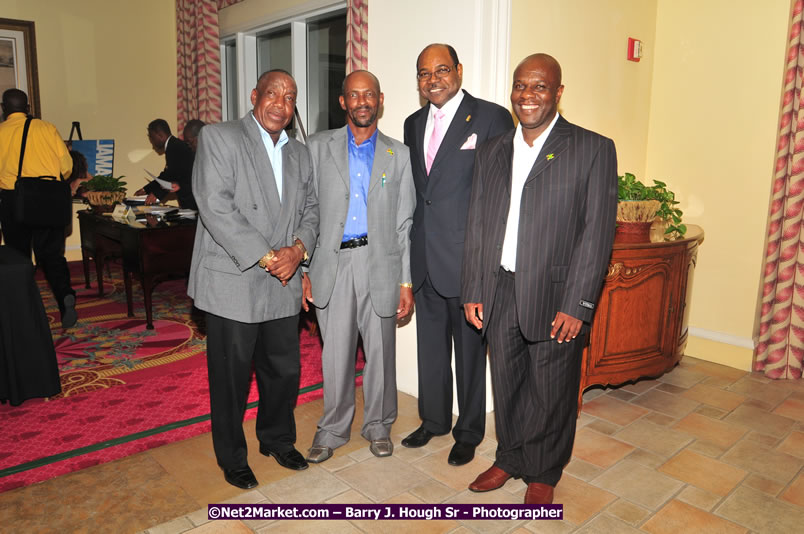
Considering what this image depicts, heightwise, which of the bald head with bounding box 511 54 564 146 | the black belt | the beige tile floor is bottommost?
the beige tile floor

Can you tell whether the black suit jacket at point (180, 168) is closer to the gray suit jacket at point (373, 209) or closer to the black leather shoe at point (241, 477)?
the gray suit jacket at point (373, 209)

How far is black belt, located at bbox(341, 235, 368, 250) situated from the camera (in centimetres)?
283

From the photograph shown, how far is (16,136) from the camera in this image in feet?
15.3

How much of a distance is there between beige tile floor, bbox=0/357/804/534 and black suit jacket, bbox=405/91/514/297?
92cm

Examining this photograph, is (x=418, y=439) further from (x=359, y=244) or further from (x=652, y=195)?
(x=652, y=195)

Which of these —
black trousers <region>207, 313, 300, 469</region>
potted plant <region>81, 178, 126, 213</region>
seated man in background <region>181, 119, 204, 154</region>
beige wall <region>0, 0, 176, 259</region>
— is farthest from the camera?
beige wall <region>0, 0, 176, 259</region>

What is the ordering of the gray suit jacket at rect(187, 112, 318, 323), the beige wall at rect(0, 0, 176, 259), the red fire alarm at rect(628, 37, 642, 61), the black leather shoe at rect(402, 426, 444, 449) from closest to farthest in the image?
the gray suit jacket at rect(187, 112, 318, 323), the black leather shoe at rect(402, 426, 444, 449), the red fire alarm at rect(628, 37, 642, 61), the beige wall at rect(0, 0, 176, 259)

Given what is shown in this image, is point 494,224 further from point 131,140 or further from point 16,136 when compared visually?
point 131,140

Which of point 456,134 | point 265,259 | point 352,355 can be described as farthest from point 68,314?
point 456,134

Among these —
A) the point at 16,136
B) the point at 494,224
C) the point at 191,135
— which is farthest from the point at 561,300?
the point at 191,135

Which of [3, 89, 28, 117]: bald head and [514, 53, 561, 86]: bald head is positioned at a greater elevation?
[3, 89, 28, 117]: bald head

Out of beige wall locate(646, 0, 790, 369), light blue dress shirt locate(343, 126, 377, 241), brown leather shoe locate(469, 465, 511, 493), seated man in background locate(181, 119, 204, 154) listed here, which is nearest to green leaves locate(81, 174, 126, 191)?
seated man in background locate(181, 119, 204, 154)

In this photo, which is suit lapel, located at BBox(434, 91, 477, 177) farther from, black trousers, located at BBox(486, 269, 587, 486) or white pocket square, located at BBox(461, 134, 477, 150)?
black trousers, located at BBox(486, 269, 587, 486)

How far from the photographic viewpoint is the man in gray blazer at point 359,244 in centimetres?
279
